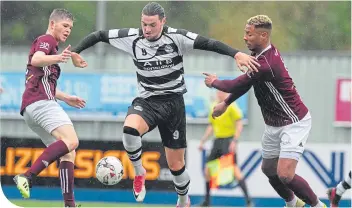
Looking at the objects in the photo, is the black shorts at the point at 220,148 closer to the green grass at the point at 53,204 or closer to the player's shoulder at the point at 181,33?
the green grass at the point at 53,204

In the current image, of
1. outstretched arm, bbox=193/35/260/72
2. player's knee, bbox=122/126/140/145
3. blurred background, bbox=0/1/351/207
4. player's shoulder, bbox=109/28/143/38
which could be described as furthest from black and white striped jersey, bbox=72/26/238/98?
blurred background, bbox=0/1/351/207

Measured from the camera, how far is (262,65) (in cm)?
958

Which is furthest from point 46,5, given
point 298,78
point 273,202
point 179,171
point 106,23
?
point 179,171

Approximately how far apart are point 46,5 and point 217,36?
16.3ft

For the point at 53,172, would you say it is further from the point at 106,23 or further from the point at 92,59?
the point at 106,23

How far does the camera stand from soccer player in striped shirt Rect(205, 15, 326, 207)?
31.7 feet

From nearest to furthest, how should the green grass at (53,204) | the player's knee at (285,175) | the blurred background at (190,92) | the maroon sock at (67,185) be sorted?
the player's knee at (285,175) → the maroon sock at (67,185) → the green grass at (53,204) → the blurred background at (190,92)

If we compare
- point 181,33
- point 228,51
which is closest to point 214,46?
point 228,51

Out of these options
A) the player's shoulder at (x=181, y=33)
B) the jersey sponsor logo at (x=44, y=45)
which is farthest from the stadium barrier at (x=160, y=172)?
the jersey sponsor logo at (x=44, y=45)

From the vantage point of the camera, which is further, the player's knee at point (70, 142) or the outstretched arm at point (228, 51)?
the player's knee at point (70, 142)

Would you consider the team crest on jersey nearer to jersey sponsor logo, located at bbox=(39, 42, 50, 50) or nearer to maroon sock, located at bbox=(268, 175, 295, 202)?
jersey sponsor logo, located at bbox=(39, 42, 50, 50)

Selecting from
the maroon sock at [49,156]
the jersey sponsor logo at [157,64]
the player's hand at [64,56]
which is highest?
the player's hand at [64,56]

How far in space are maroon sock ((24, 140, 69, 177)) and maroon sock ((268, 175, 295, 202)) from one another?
7.59 ft

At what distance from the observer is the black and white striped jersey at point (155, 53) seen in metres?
10.1
